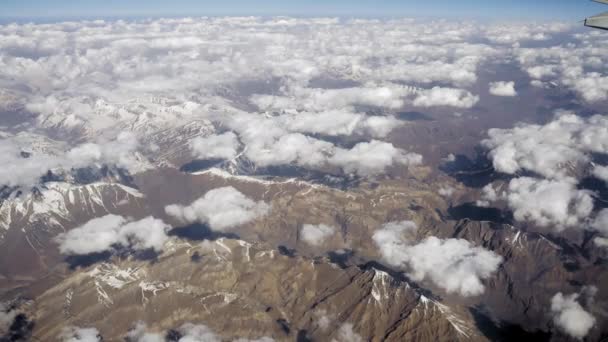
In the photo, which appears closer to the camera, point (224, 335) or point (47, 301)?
point (224, 335)

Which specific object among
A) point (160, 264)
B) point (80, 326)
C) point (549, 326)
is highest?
point (160, 264)

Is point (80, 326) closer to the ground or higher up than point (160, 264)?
closer to the ground

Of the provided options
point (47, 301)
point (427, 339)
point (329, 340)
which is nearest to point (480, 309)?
point (427, 339)

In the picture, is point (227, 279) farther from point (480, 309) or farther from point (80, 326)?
point (480, 309)

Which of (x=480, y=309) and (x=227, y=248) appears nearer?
(x=480, y=309)

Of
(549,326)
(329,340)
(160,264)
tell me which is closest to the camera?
(329,340)

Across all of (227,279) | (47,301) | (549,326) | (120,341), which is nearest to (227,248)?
(227,279)

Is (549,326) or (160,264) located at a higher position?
(160,264)

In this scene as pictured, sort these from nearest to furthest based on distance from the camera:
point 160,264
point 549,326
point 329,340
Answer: point 329,340
point 549,326
point 160,264

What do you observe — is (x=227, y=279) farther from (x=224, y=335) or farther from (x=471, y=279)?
(x=471, y=279)
